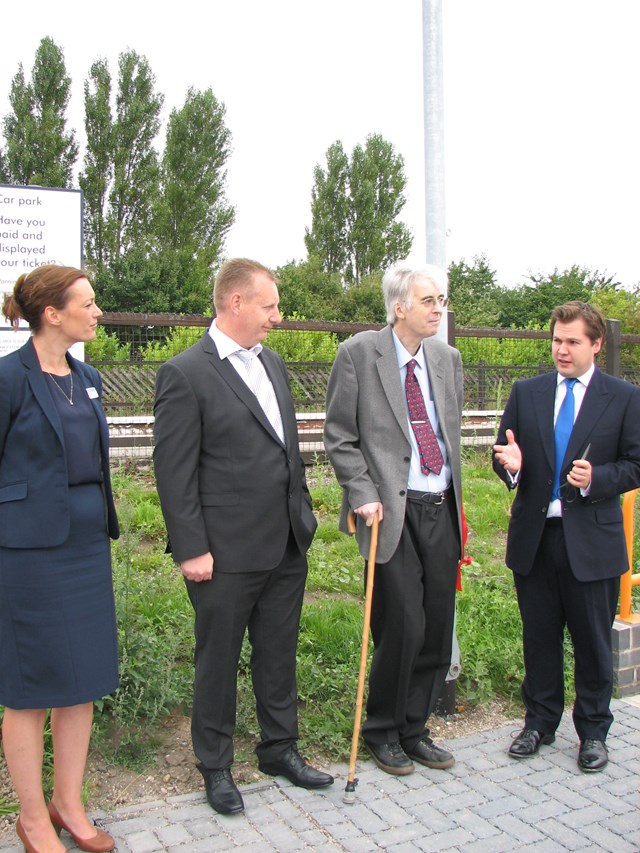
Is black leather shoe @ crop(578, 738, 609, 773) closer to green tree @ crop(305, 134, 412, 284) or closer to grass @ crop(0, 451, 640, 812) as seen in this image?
grass @ crop(0, 451, 640, 812)

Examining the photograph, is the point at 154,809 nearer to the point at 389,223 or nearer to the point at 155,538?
the point at 155,538

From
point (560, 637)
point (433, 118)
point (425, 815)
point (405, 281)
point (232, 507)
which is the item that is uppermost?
point (433, 118)

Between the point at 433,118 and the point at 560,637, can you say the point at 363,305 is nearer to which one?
the point at 433,118

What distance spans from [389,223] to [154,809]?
45.7 m

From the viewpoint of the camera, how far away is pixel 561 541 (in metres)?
3.85

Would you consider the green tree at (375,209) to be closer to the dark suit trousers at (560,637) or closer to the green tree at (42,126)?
the green tree at (42,126)

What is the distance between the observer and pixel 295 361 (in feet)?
29.1

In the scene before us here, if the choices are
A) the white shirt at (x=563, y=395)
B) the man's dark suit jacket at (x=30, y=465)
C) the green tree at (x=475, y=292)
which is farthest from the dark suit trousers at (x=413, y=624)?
the green tree at (x=475, y=292)

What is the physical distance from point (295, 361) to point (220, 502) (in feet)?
18.4

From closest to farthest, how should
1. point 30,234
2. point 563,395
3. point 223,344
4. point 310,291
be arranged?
1. point 223,344
2. point 563,395
3. point 30,234
4. point 310,291

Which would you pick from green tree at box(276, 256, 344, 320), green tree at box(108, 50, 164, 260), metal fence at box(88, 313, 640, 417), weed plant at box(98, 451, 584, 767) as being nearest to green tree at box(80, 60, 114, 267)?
green tree at box(108, 50, 164, 260)

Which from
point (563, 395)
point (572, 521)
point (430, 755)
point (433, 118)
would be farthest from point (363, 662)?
point (433, 118)

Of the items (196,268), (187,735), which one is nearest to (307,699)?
(187,735)

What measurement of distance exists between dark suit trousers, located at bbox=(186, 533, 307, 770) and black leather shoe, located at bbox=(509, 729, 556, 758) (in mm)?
1065
